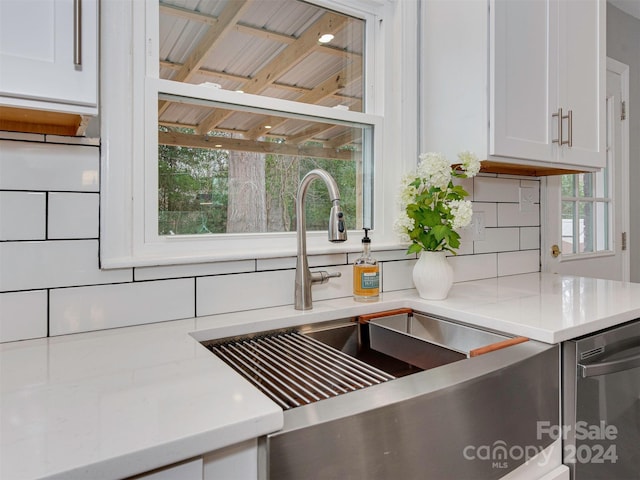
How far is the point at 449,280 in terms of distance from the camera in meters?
1.34

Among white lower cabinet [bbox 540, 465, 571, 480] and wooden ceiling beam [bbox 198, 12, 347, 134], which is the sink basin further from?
wooden ceiling beam [bbox 198, 12, 347, 134]

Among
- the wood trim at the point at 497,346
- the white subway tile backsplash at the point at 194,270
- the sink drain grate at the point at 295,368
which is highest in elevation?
the white subway tile backsplash at the point at 194,270

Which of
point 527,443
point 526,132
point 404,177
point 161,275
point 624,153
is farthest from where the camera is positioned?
point 624,153

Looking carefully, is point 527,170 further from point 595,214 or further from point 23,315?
point 23,315

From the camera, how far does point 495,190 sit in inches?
73.6

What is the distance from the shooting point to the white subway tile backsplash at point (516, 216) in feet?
6.23

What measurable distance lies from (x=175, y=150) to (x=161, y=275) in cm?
38

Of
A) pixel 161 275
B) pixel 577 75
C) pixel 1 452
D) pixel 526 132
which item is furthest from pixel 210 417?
pixel 577 75

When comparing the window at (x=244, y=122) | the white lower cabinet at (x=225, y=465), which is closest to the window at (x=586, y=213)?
the window at (x=244, y=122)

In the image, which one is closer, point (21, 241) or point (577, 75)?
point (21, 241)

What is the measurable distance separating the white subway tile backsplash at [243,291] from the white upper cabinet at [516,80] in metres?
0.80

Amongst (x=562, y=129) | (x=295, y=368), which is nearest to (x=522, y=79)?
(x=562, y=129)

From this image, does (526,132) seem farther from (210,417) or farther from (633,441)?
(210,417)

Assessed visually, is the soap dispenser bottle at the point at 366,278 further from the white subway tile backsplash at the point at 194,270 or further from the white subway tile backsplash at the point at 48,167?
the white subway tile backsplash at the point at 48,167
